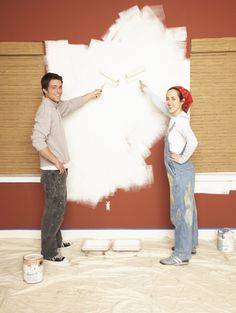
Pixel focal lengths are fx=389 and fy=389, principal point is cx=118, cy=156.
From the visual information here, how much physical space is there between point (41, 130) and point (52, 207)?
59 centimetres

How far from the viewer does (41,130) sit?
9.04 ft

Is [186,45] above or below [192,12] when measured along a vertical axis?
below

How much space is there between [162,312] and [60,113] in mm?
1671


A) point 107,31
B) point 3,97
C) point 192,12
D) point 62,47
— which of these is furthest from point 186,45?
point 3,97

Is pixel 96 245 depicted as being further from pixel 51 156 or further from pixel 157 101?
pixel 157 101

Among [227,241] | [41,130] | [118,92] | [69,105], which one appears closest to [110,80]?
[118,92]

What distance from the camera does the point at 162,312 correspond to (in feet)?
7.30

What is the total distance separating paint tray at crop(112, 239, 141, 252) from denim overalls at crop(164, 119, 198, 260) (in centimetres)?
38

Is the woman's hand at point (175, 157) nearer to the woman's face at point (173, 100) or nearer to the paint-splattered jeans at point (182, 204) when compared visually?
the paint-splattered jeans at point (182, 204)

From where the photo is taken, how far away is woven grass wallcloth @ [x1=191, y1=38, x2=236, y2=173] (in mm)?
3160

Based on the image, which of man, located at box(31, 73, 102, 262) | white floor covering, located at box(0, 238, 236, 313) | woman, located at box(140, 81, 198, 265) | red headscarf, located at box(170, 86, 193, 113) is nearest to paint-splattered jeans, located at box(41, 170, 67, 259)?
man, located at box(31, 73, 102, 262)

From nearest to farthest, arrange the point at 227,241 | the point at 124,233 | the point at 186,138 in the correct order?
the point at 186,138 < the point at 227,241 < the point at 124,233

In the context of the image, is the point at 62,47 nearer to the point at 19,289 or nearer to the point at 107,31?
the point at 107,31

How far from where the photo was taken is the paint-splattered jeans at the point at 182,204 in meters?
2.80
